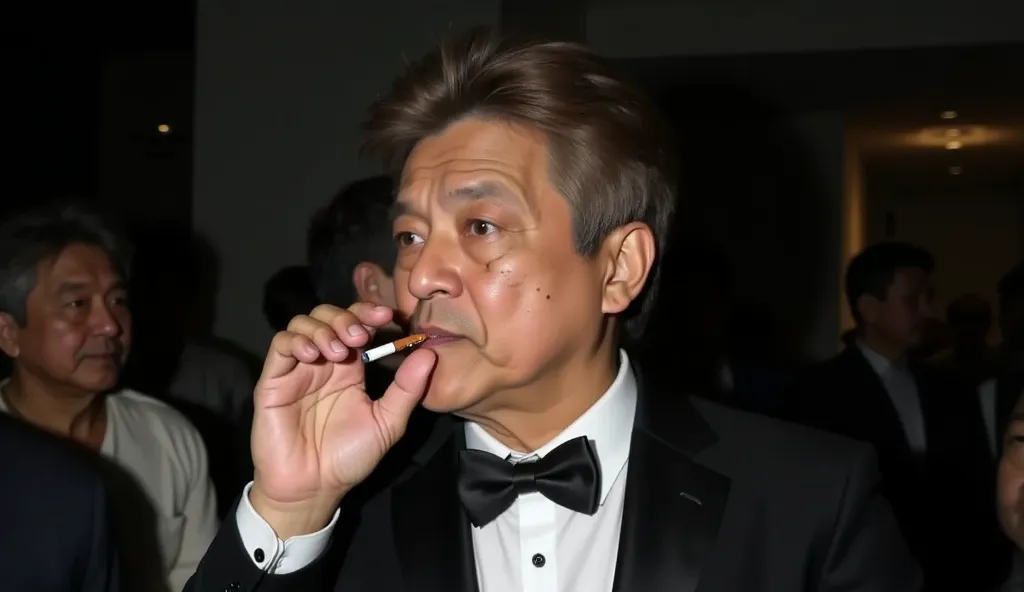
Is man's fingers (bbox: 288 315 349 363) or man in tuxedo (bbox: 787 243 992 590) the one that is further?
man in tuxedo (bbox: 787 243 992 590)

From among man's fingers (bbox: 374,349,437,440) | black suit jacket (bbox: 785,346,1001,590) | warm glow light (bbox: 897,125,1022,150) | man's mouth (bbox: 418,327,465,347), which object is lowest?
black suit jacket (bbox: 785,346,1001,590)

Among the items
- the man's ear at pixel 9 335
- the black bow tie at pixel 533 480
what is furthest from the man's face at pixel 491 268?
the man's ear at pixel 9 335

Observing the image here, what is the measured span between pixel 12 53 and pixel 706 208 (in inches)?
185

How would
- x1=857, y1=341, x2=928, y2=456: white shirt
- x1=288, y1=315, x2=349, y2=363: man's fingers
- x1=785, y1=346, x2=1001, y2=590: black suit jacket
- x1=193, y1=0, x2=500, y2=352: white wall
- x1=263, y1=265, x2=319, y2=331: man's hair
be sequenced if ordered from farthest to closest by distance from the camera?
x1=193, y1=0, x2=500, y2=352: white wall < x1=857, y1=341, x2=928, y2=456: white shirt < x1=785, y1=346, x2=1001, y2=590: black suit jacket < x1=263, y1=265, x2=319, y2=331: man's hair < x1=288, y1=315, x2=349, y2=363: man's fingers

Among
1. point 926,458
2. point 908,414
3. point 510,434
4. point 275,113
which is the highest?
point 275,113

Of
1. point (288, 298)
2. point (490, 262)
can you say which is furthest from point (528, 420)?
point (288, 298)

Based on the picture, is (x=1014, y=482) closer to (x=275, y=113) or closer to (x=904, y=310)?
(x=904, y=310)

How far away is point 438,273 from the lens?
1338 mm

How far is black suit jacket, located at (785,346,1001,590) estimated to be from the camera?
3412mm

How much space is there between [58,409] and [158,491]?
33 cm

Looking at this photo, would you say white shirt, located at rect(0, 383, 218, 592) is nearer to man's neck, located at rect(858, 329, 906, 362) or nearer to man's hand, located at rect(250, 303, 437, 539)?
man's hand, located at rect(250, 303, 437, 539)

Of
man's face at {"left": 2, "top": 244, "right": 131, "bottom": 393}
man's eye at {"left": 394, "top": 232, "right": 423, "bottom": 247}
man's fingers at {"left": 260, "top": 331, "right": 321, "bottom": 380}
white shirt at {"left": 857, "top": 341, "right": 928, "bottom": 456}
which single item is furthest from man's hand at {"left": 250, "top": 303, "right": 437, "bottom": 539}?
white shirt at {"left": 857, "top": 341, "right": 928, "bottom": 456}

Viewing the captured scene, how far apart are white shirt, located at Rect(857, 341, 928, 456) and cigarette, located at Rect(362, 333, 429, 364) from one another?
277 cm

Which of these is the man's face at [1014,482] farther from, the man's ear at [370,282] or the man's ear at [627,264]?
the man's ear at [370,282]
